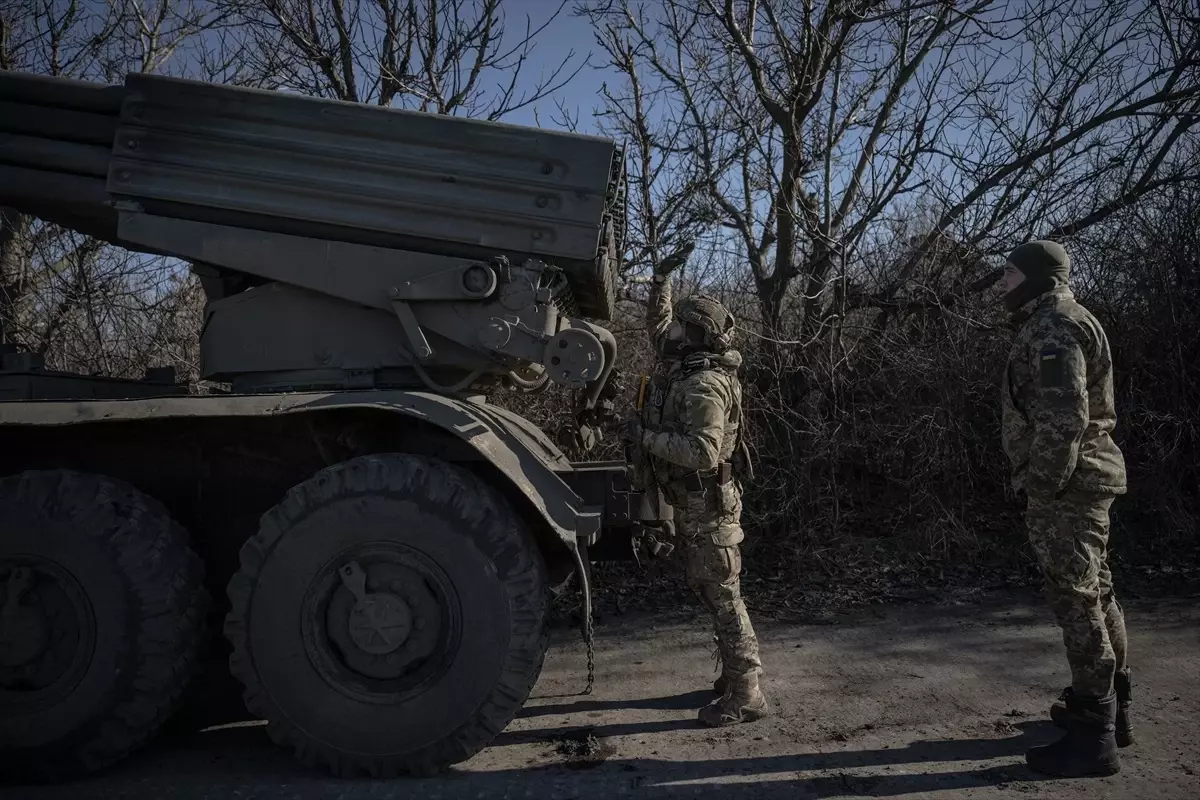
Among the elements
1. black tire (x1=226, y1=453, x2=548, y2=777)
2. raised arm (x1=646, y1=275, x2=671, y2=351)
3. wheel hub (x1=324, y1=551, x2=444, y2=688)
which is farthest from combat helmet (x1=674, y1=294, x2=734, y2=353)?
wheel hub (x1=324, y1=551, x2=444, y2=688)

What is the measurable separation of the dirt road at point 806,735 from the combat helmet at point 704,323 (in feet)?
6.14

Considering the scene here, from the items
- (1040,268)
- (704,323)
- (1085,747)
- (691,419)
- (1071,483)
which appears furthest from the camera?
(704,323)

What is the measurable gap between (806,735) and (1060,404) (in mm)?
1854

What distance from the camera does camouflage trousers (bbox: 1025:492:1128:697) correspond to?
3762 mm

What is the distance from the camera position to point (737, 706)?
4387 millimetres

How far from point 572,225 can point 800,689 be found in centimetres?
272

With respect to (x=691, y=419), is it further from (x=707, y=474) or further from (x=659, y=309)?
(x=659, y=309)

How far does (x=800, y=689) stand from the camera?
15.9 ft

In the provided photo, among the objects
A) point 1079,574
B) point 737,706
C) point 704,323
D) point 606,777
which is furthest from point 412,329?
point 1079,574

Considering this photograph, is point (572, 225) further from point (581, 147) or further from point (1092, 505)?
point (1092, 505)

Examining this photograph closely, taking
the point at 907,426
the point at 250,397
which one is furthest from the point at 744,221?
the point at 250,397

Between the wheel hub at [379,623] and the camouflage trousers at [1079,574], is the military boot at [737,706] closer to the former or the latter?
the camouflage trousers at [1079,574]

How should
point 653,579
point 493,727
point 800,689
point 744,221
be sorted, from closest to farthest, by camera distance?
1. point 493,727
2. point 800,689
3. point 653,579
4. point 744,221

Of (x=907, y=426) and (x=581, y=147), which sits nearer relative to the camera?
(x=581, y=147)
